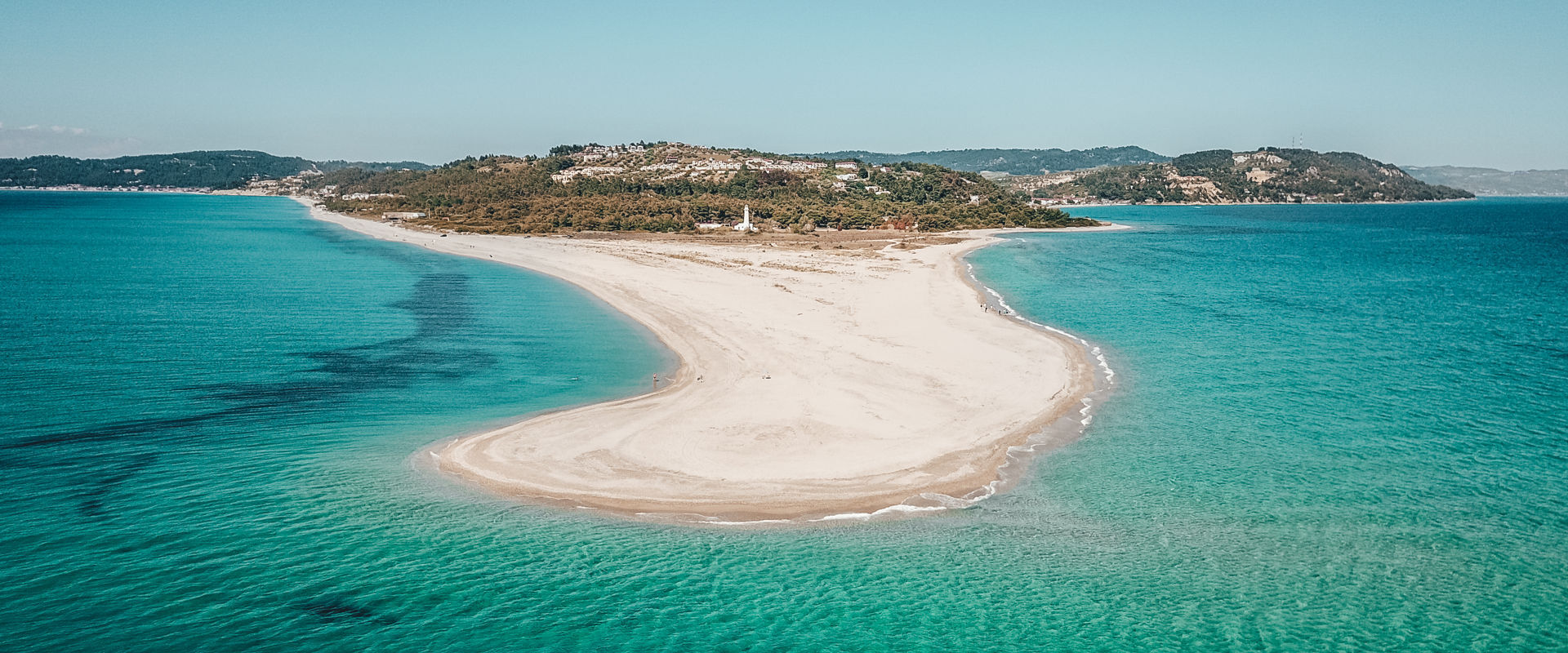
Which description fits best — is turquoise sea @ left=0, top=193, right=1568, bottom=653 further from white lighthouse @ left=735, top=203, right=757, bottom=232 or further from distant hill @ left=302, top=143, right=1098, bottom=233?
distant hill @ left=302, top=143, right=1098, bottom=233

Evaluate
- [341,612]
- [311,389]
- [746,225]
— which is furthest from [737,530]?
[746,225]

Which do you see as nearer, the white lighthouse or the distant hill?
the white lighthouse

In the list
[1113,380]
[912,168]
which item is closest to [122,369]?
[1113,380]

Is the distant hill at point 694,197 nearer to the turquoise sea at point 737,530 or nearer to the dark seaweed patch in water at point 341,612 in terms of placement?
the turquoise sea at point 737,530

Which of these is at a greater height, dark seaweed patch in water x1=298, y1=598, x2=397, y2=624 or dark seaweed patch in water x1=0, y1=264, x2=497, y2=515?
dark seaweed patch in water x1=0, y1=264, x2=497, y2=515

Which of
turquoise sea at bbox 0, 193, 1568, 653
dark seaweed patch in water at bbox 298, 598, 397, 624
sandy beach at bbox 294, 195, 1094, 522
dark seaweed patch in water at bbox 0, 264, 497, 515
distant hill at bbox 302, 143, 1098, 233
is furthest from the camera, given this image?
distant hill at bbox 302, 143, 1098, 233

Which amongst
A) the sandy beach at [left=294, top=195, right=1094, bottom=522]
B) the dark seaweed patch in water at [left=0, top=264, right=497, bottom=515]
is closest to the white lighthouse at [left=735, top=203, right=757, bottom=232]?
the sandy beach at [left=294, top=195, right=1094, bottom=522]
